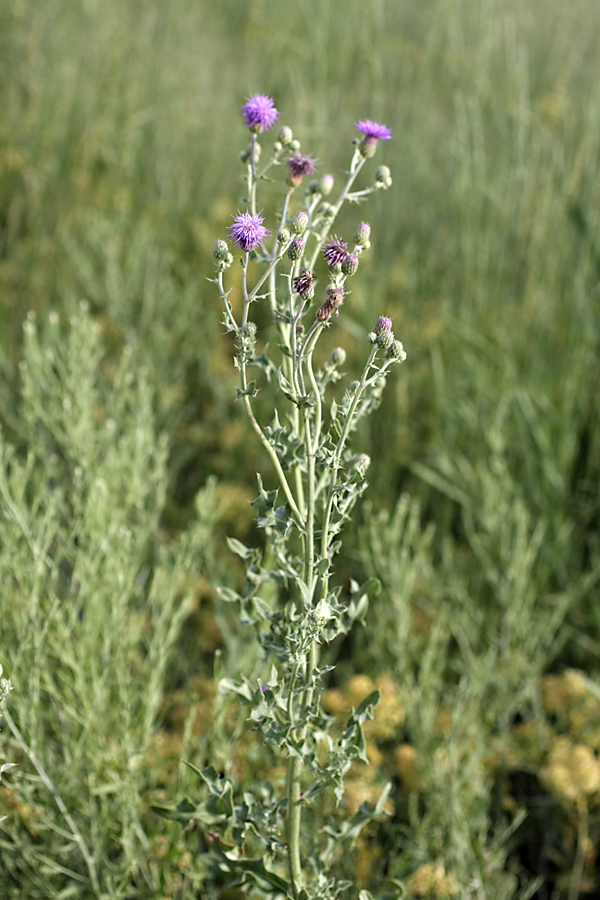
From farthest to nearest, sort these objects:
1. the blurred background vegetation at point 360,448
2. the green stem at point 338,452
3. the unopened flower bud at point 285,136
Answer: the blurred background vegetation at point 360,448 < the unopened flower bud at point 285,136 < the green stem at point 338,452

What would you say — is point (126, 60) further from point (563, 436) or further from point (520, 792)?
point (520, 792)

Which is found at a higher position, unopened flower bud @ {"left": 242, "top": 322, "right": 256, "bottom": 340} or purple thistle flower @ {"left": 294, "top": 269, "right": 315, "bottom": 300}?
purple thistle flower @ {"left": 294, "top": 269, "right": 315, "bottom": 300}

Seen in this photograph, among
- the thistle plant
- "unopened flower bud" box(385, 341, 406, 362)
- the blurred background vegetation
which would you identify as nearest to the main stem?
the thistle plant

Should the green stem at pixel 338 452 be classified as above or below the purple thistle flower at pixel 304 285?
below

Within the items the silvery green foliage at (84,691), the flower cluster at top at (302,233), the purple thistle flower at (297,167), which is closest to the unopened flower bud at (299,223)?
the flower cluster at top at (302,233)

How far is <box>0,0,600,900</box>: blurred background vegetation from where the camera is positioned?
62.1 inches

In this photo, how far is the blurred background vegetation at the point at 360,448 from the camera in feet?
5.17

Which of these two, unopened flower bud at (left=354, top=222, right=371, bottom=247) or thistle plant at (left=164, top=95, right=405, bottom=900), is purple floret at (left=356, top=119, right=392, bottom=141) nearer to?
thistle plant at (left=164, top=95, right=405, bottom=900)

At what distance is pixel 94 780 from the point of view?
5.09 ft

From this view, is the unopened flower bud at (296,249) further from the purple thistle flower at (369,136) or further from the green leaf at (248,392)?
the purple thistle flower at (369,136)

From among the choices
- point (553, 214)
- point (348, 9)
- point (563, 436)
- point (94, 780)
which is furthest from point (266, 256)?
point (348, 9)

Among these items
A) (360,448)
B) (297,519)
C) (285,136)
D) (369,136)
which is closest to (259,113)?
(285,136)

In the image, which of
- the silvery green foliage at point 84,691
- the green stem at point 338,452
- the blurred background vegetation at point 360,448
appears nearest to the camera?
the green stem at point 338,452

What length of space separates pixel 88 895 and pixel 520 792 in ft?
3.49
